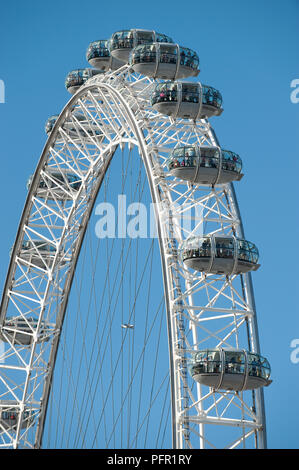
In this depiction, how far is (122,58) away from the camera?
49938 mm

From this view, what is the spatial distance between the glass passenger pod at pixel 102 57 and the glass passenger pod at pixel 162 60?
599 centimetres

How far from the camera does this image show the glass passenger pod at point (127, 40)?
4953 centimetres

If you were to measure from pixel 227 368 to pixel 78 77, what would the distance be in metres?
21.0

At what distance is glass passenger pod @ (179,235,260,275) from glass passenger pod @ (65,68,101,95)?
16.6 metres

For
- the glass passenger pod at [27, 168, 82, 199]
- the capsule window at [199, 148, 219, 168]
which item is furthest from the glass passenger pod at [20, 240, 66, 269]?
the capsule window at [199, 148, 219, 168]

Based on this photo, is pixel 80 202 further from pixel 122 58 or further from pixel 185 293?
pixel 185 293

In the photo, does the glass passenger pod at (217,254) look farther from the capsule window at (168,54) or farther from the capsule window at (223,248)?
the capsule window at (168,54)

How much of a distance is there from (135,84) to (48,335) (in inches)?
567

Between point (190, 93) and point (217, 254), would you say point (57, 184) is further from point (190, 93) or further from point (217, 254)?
point (217, 254)

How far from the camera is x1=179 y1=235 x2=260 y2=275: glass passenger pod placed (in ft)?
136

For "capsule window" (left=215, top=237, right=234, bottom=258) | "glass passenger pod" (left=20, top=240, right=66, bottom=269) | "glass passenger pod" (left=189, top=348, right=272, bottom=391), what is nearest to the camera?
"glass passenger pod" (left=189, top=348, right=272, bottom=391)

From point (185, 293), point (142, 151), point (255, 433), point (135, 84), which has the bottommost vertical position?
point (255, 433)

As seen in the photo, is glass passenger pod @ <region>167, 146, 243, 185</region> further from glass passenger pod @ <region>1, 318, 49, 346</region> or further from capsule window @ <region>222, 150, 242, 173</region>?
glass passenger pod @ <region>1, 318, 49, 346</region>
